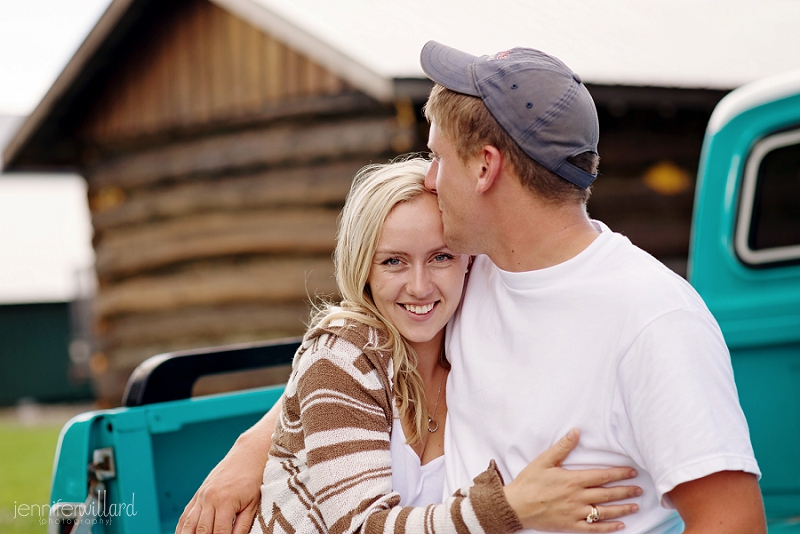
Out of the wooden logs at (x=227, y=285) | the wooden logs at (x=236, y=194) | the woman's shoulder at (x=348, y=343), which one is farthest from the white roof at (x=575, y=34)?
the woman's shoulder at (x=348, y=343)

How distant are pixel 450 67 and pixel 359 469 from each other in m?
0.94

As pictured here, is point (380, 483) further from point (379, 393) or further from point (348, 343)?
point (348, 343)

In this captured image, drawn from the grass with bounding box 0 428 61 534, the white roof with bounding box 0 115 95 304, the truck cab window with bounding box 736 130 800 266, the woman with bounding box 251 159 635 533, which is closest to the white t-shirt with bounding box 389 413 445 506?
the woman with bounding box 251 159 635 533

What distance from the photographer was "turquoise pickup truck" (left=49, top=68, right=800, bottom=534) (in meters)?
2.30

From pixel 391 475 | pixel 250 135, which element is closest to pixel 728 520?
pixel 391 475

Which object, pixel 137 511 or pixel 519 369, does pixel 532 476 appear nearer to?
pixel 519 369

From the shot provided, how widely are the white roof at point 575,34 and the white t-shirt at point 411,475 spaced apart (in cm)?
323

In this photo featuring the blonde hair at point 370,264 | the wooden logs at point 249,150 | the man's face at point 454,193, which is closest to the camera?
the man's face at point 454,193

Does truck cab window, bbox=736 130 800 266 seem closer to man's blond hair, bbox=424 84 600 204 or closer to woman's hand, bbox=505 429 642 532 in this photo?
man's blond hair, bbox=424 84 600 204

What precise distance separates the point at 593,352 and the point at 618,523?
0.36m

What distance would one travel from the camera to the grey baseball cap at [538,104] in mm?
1642

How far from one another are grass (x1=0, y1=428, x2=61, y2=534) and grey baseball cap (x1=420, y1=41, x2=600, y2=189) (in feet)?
16.6

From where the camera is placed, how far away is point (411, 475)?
6.02 feet

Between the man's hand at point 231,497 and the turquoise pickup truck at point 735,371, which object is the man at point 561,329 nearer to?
the man's hand at point 231,497
